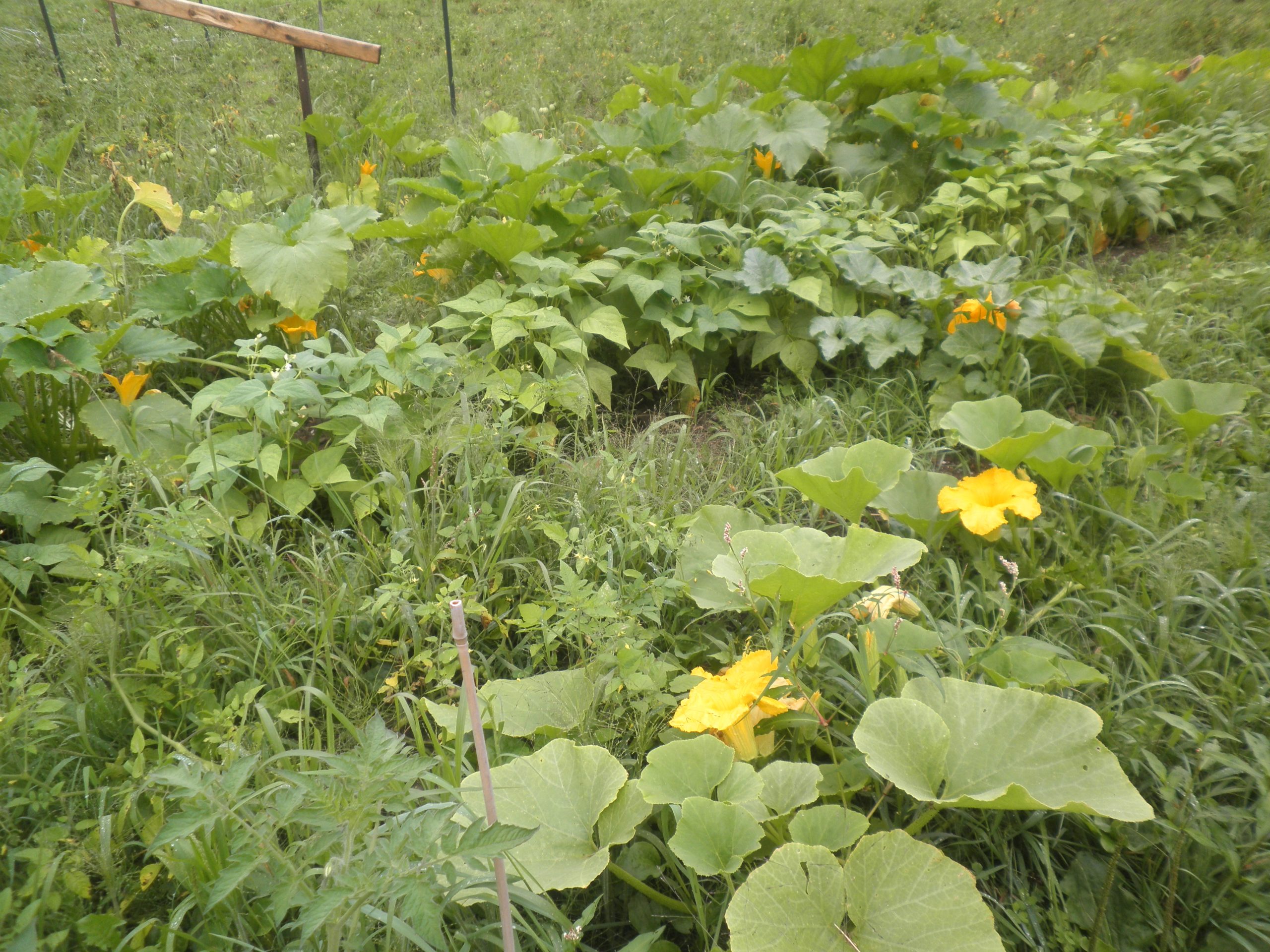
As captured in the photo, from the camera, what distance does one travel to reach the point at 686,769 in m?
1.33

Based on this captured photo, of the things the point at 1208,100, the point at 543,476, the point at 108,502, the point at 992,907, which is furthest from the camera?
the point at 1208,100

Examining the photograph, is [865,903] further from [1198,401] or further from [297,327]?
[297,327]

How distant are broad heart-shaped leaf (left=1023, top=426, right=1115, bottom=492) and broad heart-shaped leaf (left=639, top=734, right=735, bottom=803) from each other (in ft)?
4.12

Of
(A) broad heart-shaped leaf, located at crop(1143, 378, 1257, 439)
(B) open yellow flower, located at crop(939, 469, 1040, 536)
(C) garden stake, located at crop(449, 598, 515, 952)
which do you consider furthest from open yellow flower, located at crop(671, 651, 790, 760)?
(A) broad heart-shaped leaf, located at crop(1143, 378, 1257, 439)

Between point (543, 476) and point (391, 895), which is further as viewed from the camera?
point (543, 476)

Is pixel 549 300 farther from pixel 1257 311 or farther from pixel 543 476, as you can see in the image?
A: pixel 1257 311

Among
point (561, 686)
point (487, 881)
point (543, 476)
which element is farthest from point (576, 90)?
point (487, 881)

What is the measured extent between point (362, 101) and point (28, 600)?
445 cm

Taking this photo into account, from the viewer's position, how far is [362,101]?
5.44m

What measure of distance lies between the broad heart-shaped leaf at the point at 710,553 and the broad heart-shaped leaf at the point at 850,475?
15 centimetres

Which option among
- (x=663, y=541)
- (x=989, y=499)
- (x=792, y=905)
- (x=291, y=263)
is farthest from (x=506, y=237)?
(x=792, y=905)

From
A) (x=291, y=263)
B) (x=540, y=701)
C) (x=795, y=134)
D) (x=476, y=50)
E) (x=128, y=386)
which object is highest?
(x=476, y=50)

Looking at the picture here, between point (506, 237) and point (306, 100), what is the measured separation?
200 cm

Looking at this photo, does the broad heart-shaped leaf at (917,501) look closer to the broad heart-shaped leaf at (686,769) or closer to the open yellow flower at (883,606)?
the open yellow flower at (883,606)
